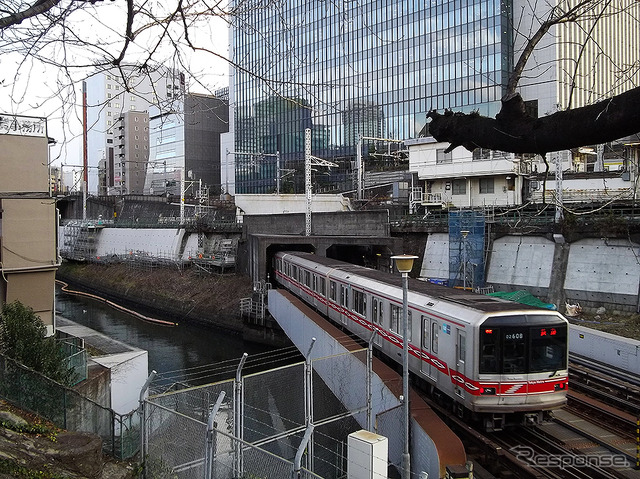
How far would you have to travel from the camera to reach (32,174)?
1686 cm

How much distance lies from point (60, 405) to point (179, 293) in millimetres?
24743

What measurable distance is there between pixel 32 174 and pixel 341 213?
1522cm

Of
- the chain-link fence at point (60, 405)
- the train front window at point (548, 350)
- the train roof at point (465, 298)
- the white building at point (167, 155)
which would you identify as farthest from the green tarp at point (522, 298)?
the white building at point (167, 155)

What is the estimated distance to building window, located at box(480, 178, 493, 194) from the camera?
30.3m

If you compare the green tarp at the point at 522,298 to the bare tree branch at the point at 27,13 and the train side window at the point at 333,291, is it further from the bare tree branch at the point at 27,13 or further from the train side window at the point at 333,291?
the bare tree branch at the point at 27,13

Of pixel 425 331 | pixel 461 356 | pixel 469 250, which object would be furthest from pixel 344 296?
pixel 469 250

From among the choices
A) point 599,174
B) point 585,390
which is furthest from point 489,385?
point 599,174

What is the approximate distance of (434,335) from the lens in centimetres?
1081

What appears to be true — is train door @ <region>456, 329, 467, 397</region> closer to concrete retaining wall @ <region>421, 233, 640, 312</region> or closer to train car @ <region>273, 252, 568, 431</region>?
train car @ <region>273, 252, 568, 431</region>

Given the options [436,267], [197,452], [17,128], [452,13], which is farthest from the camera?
[452,13]

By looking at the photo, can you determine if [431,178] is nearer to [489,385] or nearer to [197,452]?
[489,385]

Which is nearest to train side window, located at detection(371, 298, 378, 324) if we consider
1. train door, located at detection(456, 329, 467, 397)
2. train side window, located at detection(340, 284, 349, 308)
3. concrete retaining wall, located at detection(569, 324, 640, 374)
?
train side window, located at detection(340, 284, 349, 308)

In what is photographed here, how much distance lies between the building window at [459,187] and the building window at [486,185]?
1.06 metres

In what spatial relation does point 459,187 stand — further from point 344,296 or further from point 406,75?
point 406,75
